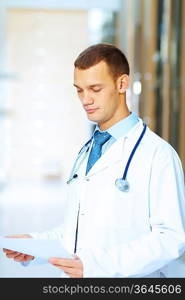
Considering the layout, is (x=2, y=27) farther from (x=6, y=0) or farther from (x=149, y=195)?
(x=149, y=195)

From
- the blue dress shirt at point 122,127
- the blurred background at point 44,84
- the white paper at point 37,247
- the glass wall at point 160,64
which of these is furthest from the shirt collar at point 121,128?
the blurred background at point 44,84

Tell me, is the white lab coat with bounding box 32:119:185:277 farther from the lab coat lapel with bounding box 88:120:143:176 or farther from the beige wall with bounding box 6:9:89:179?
the beige wall with bounding box 6:9:89:179

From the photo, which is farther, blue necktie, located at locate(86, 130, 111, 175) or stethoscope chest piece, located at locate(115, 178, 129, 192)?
blue necktie, located at locate(86, 130, 111, 175)

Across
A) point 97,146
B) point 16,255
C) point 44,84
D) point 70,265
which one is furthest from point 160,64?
point 70,265

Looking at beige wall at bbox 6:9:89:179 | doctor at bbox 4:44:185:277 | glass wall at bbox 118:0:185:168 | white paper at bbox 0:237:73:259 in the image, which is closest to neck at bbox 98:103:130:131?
doctor at bbox 4:44:185:277

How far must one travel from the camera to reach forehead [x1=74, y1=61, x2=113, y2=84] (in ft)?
3.33

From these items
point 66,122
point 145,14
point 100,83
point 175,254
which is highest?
point 145,14

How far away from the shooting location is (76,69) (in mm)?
1031

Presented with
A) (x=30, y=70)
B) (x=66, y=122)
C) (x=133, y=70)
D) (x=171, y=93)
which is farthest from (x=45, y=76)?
(x=171, y=93)

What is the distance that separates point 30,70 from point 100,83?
7789mm

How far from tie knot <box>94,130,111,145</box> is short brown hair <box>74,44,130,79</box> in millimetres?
132

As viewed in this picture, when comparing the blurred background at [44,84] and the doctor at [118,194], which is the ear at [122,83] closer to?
the doctor at [118,194]

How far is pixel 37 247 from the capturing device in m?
1.00

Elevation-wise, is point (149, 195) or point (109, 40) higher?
point (109, 40)
